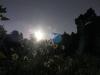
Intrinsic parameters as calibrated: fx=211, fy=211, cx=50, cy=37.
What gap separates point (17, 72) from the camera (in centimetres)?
1173

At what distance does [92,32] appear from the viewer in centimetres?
2520

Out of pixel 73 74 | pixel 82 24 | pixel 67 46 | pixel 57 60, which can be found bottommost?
pixel 73 74

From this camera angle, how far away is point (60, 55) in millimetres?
17172

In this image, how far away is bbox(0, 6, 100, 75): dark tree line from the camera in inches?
465

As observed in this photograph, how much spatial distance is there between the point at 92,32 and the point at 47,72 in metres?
14.7

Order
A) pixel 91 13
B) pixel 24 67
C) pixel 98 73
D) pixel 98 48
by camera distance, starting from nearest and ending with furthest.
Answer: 1. pixel 98 73
2. pixel 24 67
3. pixel 98 48
4. pixel 91 13

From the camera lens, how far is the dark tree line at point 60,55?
11805 mm

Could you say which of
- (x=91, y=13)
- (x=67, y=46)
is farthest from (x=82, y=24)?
(x=67, y=46)

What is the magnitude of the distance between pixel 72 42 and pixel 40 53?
12.7 m

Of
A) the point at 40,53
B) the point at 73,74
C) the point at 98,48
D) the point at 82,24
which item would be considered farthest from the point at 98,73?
the point at 82,24

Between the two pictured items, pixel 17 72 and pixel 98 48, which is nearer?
pixel 17 72

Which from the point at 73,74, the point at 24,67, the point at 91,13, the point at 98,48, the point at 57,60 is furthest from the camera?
the point at 91,13

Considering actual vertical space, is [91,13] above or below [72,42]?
above

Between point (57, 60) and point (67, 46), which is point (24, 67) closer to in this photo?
point (57, 60)
